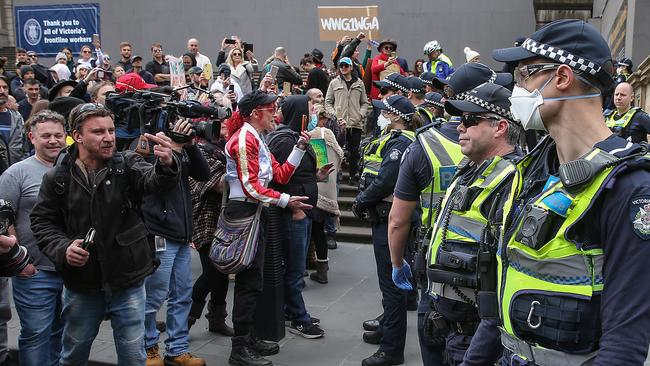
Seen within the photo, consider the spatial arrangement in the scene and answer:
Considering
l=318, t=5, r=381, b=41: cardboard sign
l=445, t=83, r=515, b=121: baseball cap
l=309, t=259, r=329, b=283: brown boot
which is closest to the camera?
l=445, t=83, r=515, b=121: baseball cap

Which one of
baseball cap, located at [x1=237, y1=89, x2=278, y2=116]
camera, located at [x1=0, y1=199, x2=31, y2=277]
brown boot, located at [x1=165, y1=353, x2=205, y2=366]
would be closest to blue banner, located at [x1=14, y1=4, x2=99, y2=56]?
baseball cap, located at [x1=237, y1=89, x2=278, y2=116]

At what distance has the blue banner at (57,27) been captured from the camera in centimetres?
1991

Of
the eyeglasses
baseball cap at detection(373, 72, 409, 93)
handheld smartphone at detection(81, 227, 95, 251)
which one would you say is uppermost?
baseball cap at detection(373, 72, 409, 93)

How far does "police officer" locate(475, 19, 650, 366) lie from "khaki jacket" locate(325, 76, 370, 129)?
891cm

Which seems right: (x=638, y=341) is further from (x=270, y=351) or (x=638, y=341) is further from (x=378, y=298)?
(x=378, y=298)

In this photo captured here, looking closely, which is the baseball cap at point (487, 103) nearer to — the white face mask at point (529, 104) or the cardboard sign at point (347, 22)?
the white face mask at point (529, 104)

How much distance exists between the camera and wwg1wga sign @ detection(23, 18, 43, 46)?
20578 millimetres

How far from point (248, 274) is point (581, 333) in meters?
3.65

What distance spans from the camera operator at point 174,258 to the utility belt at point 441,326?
7.59 feet

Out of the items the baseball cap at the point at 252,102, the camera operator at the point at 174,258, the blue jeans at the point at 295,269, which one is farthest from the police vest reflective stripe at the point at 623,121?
the camera operator at the point at 174,258

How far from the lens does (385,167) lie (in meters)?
5.57

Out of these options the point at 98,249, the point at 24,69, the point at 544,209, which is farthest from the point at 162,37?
the point at 544,209

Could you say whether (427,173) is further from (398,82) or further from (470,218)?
(398,82)

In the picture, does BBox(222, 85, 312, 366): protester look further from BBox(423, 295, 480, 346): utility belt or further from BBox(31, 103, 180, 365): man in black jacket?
BBox(423, 295, 480, 346): utility belt
